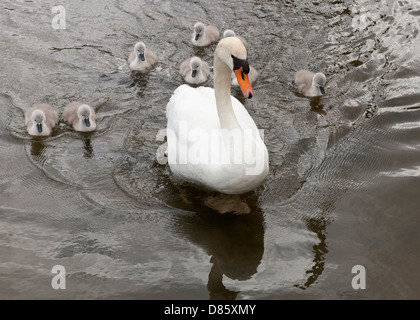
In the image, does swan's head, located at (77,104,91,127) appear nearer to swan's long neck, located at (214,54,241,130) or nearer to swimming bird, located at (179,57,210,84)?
swimming bird, located at (179,57,210,84)

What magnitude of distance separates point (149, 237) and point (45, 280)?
945 mm

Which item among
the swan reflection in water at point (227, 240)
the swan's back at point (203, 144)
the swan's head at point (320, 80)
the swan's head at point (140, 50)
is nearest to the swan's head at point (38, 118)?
the swan's back at point (203, 144)

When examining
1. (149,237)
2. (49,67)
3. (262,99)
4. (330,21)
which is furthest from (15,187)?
(330,21)

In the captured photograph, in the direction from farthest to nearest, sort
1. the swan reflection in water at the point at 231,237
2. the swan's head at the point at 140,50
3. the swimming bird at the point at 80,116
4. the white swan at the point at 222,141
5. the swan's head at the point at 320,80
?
the swan's head at the point at 140,50, the swan's head at the point at 320,80, the swimming bird at the point at 80,116, the white swan at the point at 222,141, the swan reflection in water at the point at 231,237

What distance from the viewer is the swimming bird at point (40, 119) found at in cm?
624

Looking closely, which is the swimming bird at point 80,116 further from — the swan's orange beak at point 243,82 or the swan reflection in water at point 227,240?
the swan's orange beak at point 243,82

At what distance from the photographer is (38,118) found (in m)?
6.21

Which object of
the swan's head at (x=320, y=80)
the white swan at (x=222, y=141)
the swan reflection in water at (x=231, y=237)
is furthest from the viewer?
the swan's head at (x=320, y=80)

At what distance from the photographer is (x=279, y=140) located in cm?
610

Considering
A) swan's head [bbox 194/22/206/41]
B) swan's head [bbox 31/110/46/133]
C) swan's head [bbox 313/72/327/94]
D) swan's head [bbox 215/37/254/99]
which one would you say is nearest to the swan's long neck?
swan's head [bbox 215/37/254/99]

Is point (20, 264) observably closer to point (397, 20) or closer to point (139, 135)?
point (139, 135)

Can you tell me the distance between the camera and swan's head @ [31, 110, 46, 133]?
20.4ft

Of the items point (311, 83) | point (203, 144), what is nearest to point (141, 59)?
point (311, 83)
